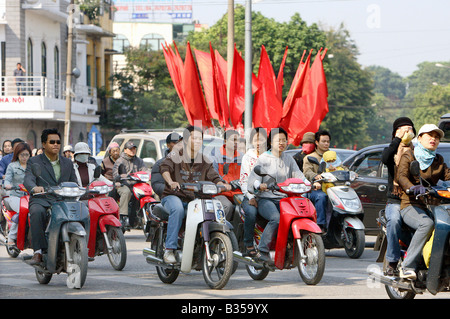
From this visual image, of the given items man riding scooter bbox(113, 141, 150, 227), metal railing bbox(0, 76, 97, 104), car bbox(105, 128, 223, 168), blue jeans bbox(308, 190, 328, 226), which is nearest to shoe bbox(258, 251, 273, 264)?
blue jeans bbox(308, 190, 328, 226)

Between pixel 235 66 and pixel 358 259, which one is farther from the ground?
pixel 235 66

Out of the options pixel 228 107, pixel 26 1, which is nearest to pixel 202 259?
pixel 228 107

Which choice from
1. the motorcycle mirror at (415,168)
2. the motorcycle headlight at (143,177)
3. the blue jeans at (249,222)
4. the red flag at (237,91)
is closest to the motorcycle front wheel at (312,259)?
the blue jeans at (249,222)

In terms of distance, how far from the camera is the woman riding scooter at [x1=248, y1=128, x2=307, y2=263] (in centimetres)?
1015

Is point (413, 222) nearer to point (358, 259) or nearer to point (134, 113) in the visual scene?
point (358, 259)

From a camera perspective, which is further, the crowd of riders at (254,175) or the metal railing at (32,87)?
the metal railing at (32,87)

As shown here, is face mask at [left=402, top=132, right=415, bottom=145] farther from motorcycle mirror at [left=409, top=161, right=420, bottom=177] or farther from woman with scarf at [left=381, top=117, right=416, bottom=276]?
motorcycle mirror at [left=409, top=161, right=420, bottom=177]

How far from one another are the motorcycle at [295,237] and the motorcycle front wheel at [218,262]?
0.31m

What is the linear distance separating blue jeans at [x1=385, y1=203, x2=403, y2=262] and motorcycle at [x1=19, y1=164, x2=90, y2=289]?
124 inches

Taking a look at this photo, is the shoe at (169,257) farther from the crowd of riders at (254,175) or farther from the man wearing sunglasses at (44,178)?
the man wearing sunglasses at (44,178)

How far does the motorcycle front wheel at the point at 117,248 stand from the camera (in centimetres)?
1156

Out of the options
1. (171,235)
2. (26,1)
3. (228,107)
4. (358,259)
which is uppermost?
(26,1)

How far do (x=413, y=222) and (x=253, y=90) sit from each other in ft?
42.6

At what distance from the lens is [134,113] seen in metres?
52.2
